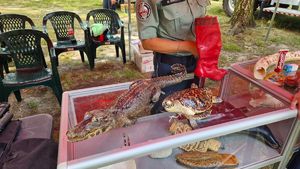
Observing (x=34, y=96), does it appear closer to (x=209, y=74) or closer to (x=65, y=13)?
A: (x=65, y=13)

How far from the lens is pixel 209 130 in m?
0.94

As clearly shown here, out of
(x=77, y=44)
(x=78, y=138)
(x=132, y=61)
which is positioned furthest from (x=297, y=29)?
(x=78, y=138)

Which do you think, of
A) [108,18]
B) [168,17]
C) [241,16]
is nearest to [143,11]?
[168,17]

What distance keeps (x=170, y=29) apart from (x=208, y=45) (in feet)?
1.35

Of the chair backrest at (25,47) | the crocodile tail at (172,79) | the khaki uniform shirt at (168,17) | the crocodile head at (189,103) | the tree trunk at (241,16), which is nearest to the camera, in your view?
the crocodile head at (189,103)

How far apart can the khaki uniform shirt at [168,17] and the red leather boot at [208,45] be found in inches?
11.2

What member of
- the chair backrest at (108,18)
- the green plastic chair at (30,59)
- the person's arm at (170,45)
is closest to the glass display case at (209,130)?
the person's arm at (170,45)

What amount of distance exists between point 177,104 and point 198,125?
13 cm

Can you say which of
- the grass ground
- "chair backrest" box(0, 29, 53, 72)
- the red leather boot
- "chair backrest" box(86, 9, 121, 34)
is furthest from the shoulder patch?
"chair backrest" box(86, 9, 121, 34)

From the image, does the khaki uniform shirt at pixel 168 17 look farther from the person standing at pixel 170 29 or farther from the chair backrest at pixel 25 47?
the chair backrest at pixel 25 47

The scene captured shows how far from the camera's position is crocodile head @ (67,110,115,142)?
900 millimetres

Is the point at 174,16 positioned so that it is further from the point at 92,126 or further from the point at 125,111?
the point at 92,126

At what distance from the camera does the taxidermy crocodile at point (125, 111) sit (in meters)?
0.92

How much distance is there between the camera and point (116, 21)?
4.23 m
